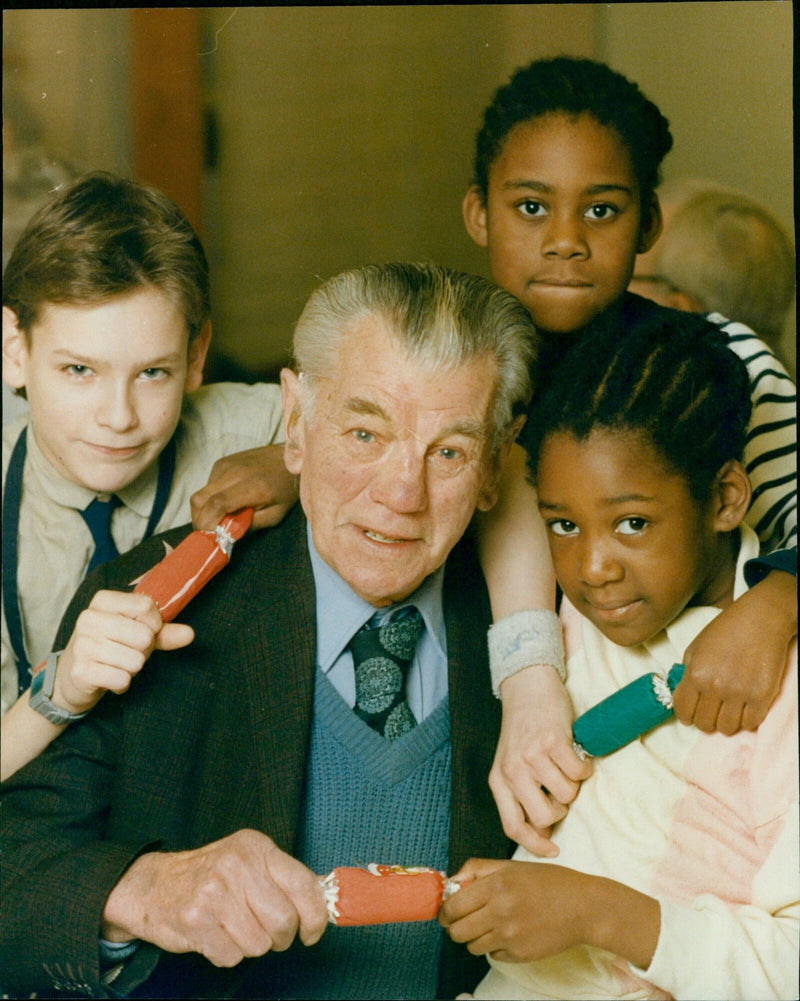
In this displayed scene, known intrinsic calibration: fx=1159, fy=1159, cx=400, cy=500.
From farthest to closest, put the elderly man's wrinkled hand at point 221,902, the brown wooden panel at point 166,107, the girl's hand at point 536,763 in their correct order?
the brown wooden panel at point 166,107 < the girl's hand at point 536,763 < the elderly man's wrinkled hand at point 221,902

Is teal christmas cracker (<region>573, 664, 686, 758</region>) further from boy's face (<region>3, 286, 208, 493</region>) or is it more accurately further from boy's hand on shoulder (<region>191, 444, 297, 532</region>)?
boy's face (<region>3, 286, 208, 493</region>)

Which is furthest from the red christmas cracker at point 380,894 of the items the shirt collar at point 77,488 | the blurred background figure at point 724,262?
the blurred background figure at point 724,262

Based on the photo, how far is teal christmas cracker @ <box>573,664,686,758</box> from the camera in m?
1.42

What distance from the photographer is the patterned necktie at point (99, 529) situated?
5.25 feet

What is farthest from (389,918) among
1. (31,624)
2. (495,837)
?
(31,624)

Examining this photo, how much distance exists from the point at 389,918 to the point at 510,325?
0.73 m

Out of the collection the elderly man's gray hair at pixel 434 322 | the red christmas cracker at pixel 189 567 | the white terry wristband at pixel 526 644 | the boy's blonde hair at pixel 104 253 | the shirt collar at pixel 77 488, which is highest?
the boy's blonde hair at pixel 104 253

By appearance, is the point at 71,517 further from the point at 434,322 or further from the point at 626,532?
the point at 626,532

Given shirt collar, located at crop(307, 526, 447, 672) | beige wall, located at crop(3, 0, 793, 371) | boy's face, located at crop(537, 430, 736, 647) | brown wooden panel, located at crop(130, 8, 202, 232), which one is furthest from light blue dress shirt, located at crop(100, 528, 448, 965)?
brown wooden panel, located at crop(130, 8, 202, 232)

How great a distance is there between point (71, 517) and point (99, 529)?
4cm

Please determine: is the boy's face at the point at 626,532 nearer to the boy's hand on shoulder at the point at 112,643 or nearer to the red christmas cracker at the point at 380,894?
the red christmas cracker at the point at 380,894

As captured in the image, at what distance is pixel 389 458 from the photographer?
1.42 meters

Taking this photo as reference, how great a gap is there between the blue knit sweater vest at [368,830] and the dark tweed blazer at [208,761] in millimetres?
29

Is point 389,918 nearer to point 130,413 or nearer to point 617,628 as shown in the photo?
point 617,628
